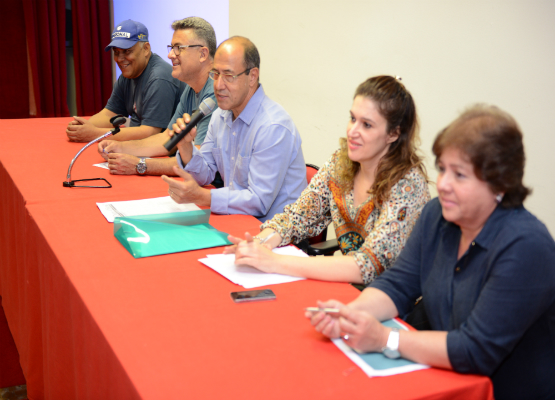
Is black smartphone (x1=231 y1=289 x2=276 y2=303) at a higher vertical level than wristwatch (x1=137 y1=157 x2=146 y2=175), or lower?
lower

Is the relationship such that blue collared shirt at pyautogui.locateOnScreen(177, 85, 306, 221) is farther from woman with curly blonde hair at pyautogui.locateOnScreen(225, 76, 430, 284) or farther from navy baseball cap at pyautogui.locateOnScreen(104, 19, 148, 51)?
navy baseball cap at pyautogui.locateOnScreen(104, 19, 148, 51)

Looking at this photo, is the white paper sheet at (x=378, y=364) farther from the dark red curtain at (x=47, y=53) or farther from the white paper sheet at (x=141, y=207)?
the dark red curtain at (x=47, y=53)

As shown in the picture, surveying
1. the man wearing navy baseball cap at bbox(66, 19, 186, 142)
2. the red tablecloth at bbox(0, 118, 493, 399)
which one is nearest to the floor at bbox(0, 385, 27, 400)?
the red tablecloth at bbox(0, 118, 493, 399)

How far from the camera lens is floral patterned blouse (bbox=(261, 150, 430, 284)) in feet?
4.62

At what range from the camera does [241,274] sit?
1327mm

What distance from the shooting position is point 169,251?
4.77 ft

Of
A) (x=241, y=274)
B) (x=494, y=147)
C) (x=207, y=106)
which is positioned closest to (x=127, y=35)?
(x=207, y=106)

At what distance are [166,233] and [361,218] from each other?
0.63 metres

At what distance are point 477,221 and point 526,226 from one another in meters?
0.10

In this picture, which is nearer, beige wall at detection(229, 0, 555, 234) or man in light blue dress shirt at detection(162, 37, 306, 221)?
man in light blue dress shirt at detection(162, 37, 306, 221)

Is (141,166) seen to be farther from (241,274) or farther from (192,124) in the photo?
(241,274)

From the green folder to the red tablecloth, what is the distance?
0.12 feet

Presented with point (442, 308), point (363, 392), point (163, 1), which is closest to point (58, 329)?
point (363, 392)

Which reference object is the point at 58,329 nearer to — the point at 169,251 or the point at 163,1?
the point at 169,251
